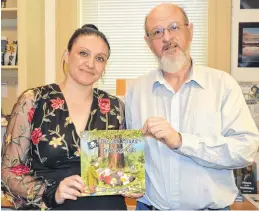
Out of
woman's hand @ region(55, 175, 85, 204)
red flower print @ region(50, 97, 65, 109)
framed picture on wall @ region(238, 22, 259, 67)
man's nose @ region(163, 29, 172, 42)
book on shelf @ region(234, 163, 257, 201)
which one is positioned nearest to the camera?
woman's hand @ region(55, 175, 85, 204)

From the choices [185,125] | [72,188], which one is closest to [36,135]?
[72,188]

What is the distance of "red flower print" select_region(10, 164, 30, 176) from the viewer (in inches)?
52.5

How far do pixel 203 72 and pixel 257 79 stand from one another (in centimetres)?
115

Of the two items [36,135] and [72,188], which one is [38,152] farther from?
[72,188]

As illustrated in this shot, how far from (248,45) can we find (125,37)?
911 millimetres

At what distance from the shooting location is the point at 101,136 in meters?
1.27

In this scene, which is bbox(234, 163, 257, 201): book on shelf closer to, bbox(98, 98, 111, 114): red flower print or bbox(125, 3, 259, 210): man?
bbox(125, 3, 259, 210): man

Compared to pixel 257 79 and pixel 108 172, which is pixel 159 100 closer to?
pixel 108 172

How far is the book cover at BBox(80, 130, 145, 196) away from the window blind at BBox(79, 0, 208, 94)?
60.7 inches

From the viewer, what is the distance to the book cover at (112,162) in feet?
4.10

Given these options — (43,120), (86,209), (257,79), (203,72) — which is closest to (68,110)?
(43,120)

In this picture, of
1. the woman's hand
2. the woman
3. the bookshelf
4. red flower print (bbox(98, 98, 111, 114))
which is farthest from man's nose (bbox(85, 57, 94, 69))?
the bookshelf

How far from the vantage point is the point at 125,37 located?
2812mm

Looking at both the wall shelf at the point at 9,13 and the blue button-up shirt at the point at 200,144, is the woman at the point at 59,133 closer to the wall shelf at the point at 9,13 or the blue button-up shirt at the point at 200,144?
the blue button-up shirt at the point at 200,144
